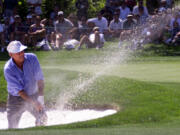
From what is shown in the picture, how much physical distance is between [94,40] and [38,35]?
7.29 ft

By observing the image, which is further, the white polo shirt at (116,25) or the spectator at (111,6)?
the spectator at (111,6)

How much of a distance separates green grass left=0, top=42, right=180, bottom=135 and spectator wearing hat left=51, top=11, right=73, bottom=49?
3241 millimetres

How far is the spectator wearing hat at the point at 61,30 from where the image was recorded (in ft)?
67.5

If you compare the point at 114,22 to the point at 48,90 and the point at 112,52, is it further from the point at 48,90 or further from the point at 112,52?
the point at 48,90

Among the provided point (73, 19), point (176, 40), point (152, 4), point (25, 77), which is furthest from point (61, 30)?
point (25, 77)

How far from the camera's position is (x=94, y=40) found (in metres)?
20.4

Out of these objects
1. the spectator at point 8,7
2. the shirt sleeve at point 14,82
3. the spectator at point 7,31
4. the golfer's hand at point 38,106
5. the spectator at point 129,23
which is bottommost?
the spectator at point 7,31

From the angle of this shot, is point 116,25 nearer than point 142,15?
Yes

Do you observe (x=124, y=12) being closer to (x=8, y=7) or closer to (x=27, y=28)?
(x=27, y=28)

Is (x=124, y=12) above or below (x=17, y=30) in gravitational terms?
above

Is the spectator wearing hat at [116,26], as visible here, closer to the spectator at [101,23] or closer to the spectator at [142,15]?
the spectator at [101,23]

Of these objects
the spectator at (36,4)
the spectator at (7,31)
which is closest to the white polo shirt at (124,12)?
the spectator at (36,4)

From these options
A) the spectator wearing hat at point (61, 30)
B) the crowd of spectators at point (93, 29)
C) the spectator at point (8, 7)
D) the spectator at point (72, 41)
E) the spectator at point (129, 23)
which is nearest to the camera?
the spectator at point (129, 23)

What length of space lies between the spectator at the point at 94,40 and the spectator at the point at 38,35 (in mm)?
1405
